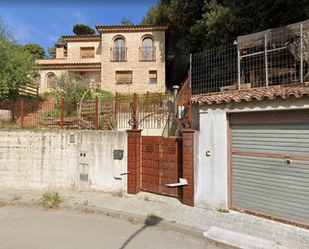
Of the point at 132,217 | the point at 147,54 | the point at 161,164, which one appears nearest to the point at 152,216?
the point at 132,217

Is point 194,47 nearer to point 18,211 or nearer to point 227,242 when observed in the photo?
point 227,242

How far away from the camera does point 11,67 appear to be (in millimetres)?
9281

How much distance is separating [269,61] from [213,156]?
4.62m

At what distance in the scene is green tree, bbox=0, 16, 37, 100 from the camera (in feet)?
29.3

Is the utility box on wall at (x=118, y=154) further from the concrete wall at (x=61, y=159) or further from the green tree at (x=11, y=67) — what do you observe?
the green tree at (x=11, y=67)

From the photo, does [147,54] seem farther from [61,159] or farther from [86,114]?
[61,159]

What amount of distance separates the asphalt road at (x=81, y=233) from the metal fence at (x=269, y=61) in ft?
16.1

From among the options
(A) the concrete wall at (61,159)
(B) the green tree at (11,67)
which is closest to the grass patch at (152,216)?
(A) the concrete wall at (61,159)

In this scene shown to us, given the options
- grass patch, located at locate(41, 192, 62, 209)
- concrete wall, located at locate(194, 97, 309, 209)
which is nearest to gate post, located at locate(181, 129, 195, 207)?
concrete wall, located at locate(194, 97, 309, 209)

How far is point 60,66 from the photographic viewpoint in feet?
55.6

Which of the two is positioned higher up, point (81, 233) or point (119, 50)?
point (119, 50)

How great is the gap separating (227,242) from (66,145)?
575 centimetres

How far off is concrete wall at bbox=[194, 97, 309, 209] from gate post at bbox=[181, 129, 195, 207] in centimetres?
12

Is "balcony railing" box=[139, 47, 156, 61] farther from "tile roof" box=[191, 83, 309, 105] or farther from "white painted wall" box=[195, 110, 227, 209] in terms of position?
"white painted wall" box=[195, 110, 227, 209]
